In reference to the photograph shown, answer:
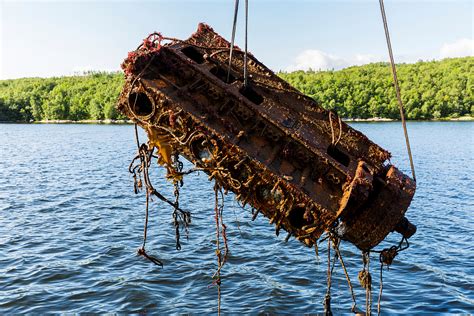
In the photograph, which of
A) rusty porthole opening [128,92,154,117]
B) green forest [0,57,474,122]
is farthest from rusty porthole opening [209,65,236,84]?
green forest [0,57,474,122]

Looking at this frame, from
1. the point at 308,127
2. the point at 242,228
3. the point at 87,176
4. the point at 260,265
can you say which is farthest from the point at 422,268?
the point at 87,176

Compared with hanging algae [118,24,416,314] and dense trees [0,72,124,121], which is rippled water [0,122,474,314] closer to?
hanging algae [118,24,416,314]

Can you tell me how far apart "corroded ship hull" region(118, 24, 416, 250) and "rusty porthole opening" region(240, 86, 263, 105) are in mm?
15

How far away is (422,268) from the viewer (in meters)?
14.0

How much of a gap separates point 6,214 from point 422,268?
16.8 m

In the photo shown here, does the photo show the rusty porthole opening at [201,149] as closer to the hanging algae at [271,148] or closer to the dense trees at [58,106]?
the hanging algae at [271,148]

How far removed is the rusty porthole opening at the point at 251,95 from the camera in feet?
21.4

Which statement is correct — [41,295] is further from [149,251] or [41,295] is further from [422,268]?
[422,268]

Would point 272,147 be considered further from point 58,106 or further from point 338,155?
point 58,106

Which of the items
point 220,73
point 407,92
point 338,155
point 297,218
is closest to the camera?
point 297,218

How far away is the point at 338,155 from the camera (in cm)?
644

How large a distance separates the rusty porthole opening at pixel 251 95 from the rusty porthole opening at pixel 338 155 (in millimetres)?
1234

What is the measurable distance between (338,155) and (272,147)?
965 millimetres

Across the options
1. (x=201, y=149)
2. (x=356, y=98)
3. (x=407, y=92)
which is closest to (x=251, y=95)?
(x=201, y=149)
